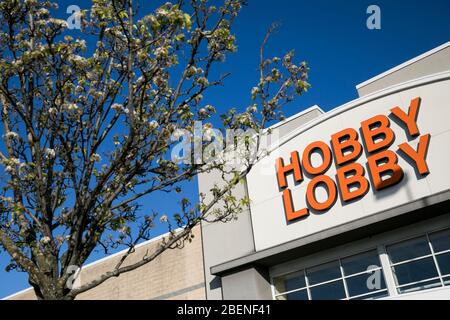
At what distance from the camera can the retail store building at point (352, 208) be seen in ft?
45.5

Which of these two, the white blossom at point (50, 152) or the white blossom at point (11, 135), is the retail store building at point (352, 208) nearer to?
the white blossom at point (50, 152)

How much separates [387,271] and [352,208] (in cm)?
233

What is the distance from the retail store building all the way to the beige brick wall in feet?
0.41

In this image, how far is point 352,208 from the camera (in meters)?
15.1

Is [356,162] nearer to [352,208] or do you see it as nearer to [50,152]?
[352,208]

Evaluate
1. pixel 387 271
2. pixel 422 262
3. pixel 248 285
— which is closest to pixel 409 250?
pixel 422 262

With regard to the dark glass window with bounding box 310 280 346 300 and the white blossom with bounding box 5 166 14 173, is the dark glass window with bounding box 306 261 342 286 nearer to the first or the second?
the dark glass window with bounding box 310 280 346 300

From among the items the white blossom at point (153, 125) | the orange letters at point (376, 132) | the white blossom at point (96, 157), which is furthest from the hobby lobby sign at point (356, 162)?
the white blossom at point (96, 157)

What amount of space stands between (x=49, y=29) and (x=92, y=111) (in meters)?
1.80

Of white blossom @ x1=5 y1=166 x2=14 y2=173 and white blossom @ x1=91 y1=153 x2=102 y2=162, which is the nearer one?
white blossom @ x1=5 y1=166 x2=14 y2=173

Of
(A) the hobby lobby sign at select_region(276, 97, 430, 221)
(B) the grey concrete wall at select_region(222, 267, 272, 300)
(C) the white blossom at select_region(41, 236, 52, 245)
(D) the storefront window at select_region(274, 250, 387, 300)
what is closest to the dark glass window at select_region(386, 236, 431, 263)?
(D) the storefront window at select_region(274, 250, 387, 300)

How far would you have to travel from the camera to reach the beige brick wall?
760 inches

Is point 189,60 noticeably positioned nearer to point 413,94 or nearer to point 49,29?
point 49,29
